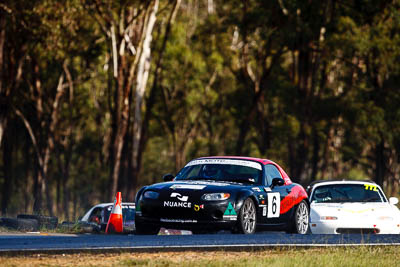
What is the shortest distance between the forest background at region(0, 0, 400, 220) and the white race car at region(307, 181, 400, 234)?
17.2 meters

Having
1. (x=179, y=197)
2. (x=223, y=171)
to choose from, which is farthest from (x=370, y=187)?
(x=179, y=197)

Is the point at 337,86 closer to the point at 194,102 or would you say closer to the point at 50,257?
the point at 194,102

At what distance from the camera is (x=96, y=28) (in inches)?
1779

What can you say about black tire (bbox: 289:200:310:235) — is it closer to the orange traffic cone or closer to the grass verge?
the orange traffic cone

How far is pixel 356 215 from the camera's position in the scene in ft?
57.2

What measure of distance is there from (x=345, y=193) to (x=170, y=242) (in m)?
7.02

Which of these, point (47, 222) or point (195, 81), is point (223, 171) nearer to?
point (47, 222)

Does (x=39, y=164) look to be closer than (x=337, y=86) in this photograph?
Yes

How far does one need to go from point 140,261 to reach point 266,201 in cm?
529

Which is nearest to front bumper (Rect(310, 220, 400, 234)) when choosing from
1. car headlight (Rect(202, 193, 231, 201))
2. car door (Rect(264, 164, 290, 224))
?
car door (Rect(264, 164, 290, 224))

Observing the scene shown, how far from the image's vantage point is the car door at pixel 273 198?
15695mm

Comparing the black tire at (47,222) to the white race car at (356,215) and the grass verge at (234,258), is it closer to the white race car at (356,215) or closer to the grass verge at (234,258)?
the white race car at (356,215)

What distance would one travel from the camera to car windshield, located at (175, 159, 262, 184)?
51.5ft

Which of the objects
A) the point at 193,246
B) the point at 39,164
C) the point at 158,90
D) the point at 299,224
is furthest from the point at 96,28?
the point at 193,246
